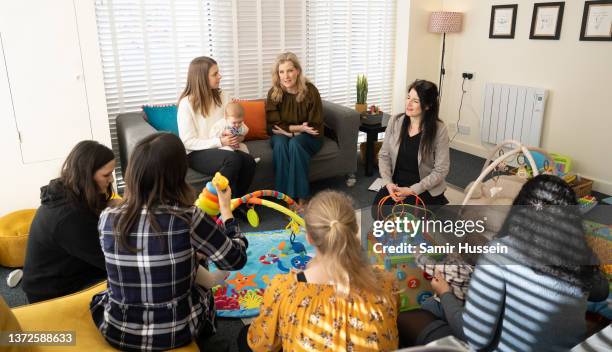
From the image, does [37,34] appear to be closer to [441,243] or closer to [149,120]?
[149,120]

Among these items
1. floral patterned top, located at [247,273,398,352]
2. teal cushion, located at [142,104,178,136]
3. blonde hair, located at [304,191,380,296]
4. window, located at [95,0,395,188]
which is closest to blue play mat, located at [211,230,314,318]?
floral patterned top, located at [247,273,398,352]

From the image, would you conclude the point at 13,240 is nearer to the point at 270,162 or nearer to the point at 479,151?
the point at 270,162

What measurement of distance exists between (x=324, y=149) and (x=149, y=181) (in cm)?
239

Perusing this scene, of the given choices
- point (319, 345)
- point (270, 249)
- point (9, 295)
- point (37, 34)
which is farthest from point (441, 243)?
point (37, 34)

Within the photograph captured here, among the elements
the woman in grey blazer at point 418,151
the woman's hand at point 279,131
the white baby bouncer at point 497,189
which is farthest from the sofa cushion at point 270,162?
the white baby bouncer at point 497,189

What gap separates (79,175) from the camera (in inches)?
68.9

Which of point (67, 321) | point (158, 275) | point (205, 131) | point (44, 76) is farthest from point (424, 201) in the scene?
point (44, 76)

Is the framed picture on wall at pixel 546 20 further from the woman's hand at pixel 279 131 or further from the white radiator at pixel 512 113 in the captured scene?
the woman's hand at pixel 279 131

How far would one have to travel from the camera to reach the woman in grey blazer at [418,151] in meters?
2.80

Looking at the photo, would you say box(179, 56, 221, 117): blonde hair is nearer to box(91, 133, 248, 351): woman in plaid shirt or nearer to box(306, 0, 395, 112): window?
box(306, 0, 395, 112): window

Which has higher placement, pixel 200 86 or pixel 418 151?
pixel 200 86

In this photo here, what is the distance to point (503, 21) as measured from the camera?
4.32 m

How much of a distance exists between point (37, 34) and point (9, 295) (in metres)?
1.49

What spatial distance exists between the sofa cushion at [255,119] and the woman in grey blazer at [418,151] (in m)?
1.18
